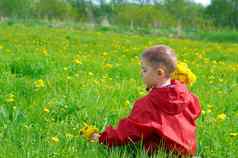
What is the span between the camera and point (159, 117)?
4.06m

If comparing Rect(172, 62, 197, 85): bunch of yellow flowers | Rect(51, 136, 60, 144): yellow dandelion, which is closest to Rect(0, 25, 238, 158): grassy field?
Rect(51, 136, 60, 144): yellow dandelion

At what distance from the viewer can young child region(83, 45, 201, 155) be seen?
406cm

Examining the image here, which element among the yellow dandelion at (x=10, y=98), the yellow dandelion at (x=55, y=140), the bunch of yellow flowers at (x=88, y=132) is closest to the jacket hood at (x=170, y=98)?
the bunch of yellow flowers at (x=88, y=132)

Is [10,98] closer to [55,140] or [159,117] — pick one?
[55,140]

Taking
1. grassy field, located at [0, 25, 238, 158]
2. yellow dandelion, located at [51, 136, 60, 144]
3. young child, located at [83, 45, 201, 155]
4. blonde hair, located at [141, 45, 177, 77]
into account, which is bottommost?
grassy field, located at [0, 25, 238, 158]

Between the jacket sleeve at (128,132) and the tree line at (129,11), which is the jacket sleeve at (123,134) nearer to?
the jacket sleeve at (128,132)

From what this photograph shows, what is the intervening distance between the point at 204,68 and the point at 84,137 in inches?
234

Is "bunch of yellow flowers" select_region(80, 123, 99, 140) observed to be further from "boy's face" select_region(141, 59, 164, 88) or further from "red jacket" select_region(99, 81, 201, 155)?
"boy's face" select_region(141, 59, 164, 88)

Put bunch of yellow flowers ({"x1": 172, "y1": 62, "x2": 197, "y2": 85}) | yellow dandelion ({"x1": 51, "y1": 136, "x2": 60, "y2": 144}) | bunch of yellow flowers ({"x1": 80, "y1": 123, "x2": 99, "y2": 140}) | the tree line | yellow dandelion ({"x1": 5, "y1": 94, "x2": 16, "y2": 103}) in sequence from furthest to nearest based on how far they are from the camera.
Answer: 1. the tree line
2. yellow dandelion ({"x1": 5, "y1": 94, "x2": 16, "y2": 103})
3. bunch of yellow flowers ({"x1": 172, "y1": 62, "x2": 197, "y2": 85})
4. bunch of yellow flowers ({"x1": 80, "y1": 123, "x2": 99, "y2": 140})
5. yellow dandelion ({"x1": 51, "y1": 136, "x2": 60, "y2": 144})

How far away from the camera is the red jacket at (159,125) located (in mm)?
4051

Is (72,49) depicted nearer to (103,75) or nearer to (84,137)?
(103,75)

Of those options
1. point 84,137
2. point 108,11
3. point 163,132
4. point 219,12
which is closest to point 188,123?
point 163,132

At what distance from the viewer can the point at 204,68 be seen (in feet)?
32.9

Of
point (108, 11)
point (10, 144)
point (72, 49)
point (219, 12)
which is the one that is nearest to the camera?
point (10, 144)
